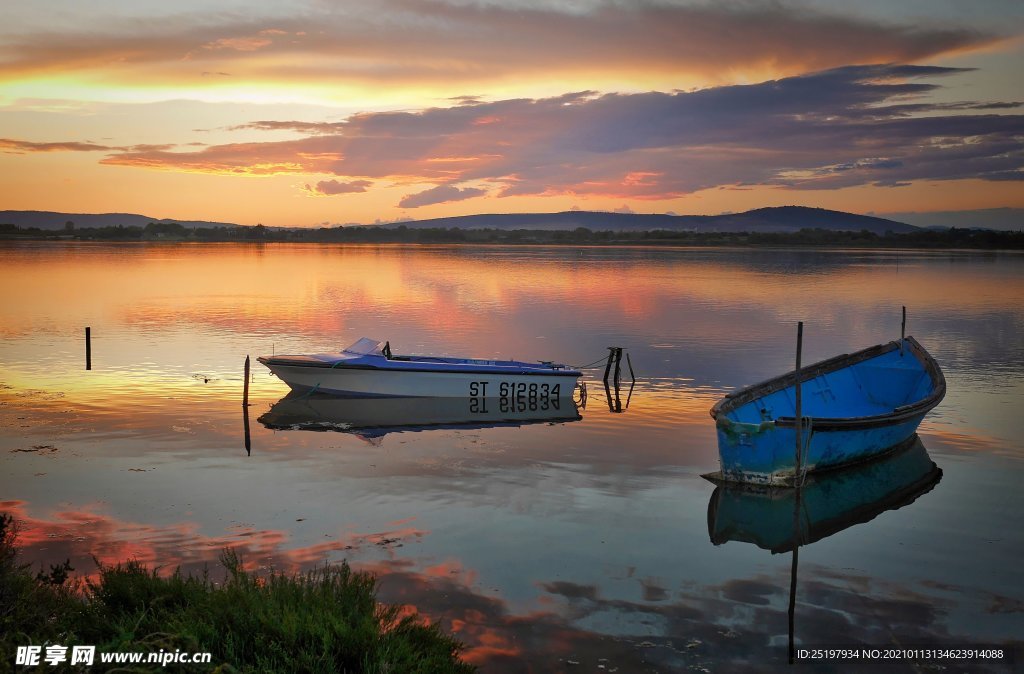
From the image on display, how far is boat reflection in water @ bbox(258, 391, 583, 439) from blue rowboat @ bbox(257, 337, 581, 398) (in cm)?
25

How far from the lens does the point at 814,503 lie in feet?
60.3

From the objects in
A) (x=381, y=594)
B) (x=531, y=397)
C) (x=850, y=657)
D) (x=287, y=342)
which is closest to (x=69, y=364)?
(x=287, y=342)

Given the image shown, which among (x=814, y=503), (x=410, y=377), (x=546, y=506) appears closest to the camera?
(x=546, y=506)

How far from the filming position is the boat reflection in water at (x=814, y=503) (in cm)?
1636

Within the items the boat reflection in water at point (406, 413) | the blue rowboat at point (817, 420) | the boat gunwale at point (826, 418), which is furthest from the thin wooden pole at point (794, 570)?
the boat reflection in water at point (406, 413)

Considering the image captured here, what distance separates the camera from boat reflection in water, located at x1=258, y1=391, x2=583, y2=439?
2647cm

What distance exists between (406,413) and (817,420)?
14.1 m

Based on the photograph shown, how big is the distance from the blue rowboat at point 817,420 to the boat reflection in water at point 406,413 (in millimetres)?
8393

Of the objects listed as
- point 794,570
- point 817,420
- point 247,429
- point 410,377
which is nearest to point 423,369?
point 410,377

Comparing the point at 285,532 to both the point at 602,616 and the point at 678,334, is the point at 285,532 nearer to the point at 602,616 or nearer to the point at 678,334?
the point at 602,616

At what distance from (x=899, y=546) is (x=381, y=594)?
9477 mm

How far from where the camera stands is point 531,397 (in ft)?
100

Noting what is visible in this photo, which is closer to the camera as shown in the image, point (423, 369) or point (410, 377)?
point (423, 369)

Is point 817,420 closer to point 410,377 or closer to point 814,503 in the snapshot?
point 814,503
